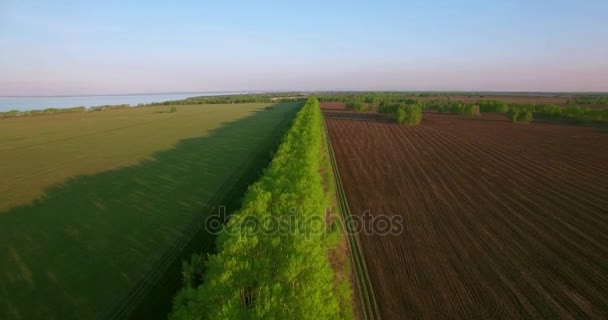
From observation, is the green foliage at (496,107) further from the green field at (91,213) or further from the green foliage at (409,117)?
the green field at (91,213)

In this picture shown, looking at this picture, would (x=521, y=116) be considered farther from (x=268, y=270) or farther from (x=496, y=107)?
(x=268, y=270)

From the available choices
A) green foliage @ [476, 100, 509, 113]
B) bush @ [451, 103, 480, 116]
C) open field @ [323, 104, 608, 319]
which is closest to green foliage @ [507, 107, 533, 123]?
bush @ [451, 103, 480, 116]

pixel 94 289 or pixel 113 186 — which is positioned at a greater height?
pixel 113 186

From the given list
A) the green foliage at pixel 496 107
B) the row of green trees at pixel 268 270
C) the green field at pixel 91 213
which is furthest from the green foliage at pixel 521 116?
the row of green trees at pixel 268 270

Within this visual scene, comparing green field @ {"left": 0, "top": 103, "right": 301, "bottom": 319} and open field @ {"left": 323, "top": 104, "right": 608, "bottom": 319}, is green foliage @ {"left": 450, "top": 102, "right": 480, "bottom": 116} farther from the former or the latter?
green field @ {"left": 0, "top": 103, "right": 301, "bottom": 319}

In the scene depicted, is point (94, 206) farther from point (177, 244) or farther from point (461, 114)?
point (461, 114)

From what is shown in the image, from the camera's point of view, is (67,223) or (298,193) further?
(67,223)

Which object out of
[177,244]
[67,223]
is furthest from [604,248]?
[67,223]
